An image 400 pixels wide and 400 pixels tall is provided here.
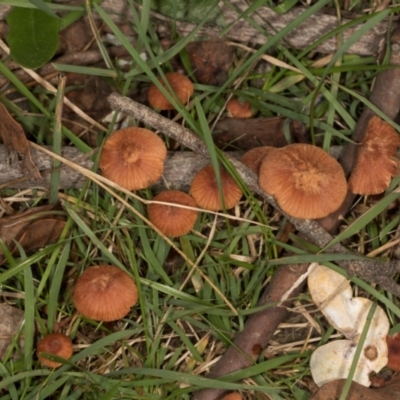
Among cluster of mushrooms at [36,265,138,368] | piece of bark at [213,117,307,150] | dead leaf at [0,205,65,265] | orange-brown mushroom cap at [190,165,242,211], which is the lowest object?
cluster of mushrooms at [36,265,138,368]

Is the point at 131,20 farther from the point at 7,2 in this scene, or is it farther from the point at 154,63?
the point at 7,2

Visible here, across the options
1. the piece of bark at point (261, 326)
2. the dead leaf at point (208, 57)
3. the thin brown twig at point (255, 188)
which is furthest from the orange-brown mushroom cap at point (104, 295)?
the dead leaf at point (208, 57)

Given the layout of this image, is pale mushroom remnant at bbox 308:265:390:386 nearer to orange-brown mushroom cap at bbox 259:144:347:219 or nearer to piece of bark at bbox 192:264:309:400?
piece of bark at bbox 192:264:309:400

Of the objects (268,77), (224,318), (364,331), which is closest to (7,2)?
(268,77)

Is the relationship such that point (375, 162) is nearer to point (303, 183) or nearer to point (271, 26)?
point (303, 183)

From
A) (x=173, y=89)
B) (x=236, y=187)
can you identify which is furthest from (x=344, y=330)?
(x=173, y=89)

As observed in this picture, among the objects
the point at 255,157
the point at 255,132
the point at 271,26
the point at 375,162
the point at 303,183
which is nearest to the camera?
the point at 303,183

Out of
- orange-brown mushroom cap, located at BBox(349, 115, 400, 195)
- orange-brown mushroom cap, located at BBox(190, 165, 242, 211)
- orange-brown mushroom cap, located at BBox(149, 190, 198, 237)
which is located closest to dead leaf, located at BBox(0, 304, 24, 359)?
orange-brown mushroom cap, located at BBox(149, 190, 198, 237)
